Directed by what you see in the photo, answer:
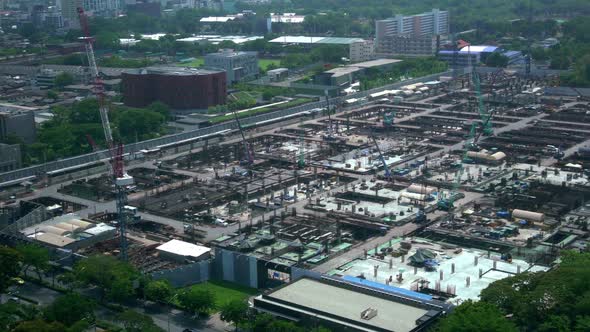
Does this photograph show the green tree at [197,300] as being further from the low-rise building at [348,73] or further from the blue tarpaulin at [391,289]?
the low-rise building at [348,73]

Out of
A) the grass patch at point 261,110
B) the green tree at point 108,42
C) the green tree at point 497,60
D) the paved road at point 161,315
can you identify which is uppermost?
the green tree at point 108,42

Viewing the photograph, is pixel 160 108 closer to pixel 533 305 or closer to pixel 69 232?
pixel 69 232

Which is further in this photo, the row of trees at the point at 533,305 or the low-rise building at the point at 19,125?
the low-rise building at the point at 19,125

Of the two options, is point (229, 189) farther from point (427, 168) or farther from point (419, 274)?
point (419, 274)

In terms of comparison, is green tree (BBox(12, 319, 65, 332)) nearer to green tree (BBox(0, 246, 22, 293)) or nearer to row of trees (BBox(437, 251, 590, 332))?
green tree (BBox(0, 246, 22, 293))

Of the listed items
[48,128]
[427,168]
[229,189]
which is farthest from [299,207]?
[48,128]

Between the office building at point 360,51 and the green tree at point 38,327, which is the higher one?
the office building at point 360,51

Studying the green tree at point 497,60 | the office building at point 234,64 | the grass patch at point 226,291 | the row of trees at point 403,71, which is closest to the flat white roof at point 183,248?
the grass patch at point 226,291

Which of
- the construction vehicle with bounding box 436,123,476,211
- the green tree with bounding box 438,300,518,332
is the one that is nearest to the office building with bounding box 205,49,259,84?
the construction vehicle with bounding box 436,123,476,211
